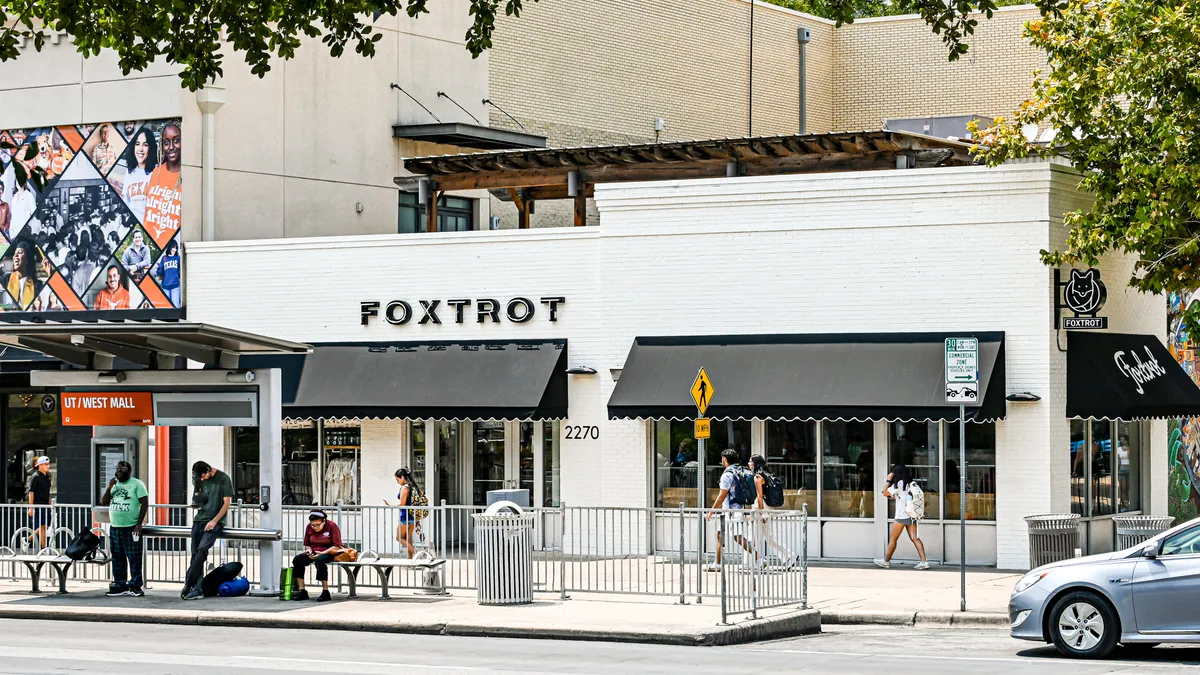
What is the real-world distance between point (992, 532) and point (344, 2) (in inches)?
484

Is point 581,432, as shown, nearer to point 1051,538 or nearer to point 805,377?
point 805,377

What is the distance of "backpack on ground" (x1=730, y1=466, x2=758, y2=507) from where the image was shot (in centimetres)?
2230

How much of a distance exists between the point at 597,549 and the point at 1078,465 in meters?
7.43

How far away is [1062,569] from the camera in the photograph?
15578 millimetres

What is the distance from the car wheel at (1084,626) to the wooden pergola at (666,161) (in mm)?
12014

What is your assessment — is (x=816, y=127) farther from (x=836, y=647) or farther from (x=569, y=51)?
(x=836, y=647)

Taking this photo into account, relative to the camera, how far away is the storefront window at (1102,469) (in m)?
24.7

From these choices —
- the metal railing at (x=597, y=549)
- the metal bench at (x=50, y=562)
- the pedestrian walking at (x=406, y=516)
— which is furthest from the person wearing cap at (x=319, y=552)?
the metal bench at (x=50, y=562)

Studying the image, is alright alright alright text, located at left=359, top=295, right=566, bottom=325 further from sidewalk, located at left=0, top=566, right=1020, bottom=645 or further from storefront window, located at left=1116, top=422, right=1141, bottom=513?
storefront window, located at left=1116, top=422, right=1141, bottom=513

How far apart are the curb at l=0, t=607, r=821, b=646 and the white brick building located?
609cm

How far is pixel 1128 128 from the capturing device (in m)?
22.5

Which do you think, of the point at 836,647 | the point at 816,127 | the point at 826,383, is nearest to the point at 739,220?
the point at 826,383

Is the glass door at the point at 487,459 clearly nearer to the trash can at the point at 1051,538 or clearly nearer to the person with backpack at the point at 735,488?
the person with backpack at the point at 735,488

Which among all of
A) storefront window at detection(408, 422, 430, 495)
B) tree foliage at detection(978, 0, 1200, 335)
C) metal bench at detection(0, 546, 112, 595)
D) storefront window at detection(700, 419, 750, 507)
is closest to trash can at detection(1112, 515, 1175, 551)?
tree foliage at detection(978, 0, 1200, 335)
